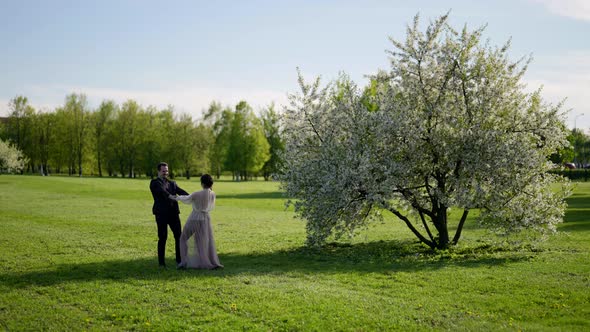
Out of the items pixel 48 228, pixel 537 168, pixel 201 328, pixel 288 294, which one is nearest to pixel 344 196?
pixel 288 294

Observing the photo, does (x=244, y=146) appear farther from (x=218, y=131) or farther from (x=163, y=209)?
(x=163, y=209)

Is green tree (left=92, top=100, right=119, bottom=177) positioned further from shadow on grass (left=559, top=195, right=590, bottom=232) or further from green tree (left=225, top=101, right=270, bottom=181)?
shadow on grass (left=559, top=195, right=590, bottom=232)

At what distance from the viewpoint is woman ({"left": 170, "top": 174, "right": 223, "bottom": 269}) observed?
14.4 m

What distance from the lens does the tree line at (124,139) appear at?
9194cm

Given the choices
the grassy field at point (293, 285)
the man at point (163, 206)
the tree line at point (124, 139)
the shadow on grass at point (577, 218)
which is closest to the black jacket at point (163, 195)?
the man at point (163, 206)

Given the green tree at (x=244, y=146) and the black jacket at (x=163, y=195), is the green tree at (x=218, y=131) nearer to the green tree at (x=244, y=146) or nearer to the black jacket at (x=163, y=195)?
the green tree at (x=244, y=146)

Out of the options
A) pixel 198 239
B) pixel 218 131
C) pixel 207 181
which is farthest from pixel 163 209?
pixel 218 131

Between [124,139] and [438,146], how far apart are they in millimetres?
85273

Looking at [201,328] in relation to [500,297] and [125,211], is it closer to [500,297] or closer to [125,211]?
[500,297]

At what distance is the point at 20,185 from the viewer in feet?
194

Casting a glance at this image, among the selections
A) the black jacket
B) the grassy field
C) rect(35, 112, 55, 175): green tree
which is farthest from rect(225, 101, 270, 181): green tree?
the black jacket

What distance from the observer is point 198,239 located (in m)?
14.4

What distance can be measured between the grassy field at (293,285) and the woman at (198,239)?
1.83 ft

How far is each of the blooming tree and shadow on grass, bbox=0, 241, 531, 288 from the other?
108cm
